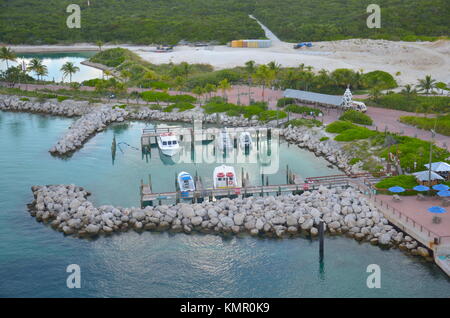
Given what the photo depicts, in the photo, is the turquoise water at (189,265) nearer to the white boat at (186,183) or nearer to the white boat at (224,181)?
the white boat at (186,183)

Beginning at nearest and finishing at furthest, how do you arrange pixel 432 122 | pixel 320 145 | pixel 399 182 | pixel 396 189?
pixel 396 189 → pixel 399 182 → pixel 320 145 → pixel 432 122

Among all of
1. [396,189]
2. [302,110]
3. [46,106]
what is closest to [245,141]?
[302,110]

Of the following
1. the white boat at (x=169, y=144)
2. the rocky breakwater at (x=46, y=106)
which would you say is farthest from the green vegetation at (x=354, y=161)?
the rocky breakwater at (x=46, y=106)

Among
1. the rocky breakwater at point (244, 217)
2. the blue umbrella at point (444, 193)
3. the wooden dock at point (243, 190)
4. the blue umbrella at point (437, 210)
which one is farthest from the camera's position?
the wooden dock at point (243, 190)

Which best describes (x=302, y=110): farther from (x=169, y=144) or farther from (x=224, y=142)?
(x=169, y=144)

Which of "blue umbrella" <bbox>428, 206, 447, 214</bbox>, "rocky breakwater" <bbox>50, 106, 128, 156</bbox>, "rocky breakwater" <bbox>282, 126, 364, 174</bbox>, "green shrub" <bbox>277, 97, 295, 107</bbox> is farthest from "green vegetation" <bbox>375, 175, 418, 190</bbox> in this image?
"rocky breakwater" <bbox>50, 106, 128, 156</bbox>

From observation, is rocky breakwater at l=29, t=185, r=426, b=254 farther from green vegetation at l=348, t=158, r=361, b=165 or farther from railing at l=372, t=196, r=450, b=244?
green vegetation at l=348, t=158, r=361, b=165
